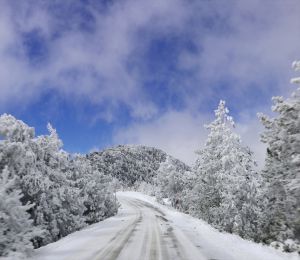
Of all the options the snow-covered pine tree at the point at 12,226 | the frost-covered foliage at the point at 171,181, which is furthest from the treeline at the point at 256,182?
the frost-covered foliage at the point at 171,181

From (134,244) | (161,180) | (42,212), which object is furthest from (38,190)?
(161,180)

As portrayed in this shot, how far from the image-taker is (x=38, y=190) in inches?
950

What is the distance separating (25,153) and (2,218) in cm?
774

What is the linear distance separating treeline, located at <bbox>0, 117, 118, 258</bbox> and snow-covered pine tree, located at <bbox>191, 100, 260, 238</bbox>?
11289mm

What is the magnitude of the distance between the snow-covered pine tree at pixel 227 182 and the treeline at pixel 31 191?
444 inches

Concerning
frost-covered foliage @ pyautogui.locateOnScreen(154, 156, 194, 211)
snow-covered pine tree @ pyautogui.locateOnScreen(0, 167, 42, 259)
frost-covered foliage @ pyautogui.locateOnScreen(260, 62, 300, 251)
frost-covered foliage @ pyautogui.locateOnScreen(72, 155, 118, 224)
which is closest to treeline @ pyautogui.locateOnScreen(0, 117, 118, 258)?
snow-covered pine tree @ pyautogui.locateOnScreen(0, 167, 42, 259)

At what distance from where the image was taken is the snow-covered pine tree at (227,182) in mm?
31266

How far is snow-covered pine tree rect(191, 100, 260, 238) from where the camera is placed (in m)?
31.3

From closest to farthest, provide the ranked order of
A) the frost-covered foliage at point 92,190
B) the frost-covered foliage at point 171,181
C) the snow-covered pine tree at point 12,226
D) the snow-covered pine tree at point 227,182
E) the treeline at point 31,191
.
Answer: the snow-covered pine tree at point 12,226
the treeline at point 31,191
the snow-covered pine tree at point 227,182
the frost-covered foliage at point 92,190
the frost-covered foliage at point 171,181

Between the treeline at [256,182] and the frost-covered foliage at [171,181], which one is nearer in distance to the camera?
the treeline at [256,182]

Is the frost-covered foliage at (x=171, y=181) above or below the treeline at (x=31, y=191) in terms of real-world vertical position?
above

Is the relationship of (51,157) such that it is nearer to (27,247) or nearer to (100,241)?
(100,241)

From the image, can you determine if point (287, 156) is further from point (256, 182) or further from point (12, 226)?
point (256, 182)

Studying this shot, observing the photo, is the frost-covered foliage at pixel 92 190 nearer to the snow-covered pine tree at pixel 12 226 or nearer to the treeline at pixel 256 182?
the treeline at pixel 256 182
